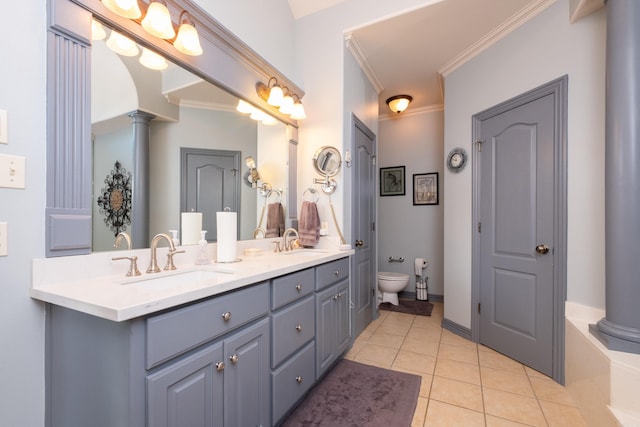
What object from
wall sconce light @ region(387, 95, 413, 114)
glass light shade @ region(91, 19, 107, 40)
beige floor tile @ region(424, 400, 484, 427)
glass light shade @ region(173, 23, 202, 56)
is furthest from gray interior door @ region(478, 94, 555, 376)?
glass light shade @ region(91, 19, 107, 40)

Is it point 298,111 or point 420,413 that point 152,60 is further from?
point 420,413

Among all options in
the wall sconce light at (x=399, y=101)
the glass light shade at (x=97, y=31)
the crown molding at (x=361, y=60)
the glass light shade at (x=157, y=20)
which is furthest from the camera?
the wall sconce light at (x=399, y=101)

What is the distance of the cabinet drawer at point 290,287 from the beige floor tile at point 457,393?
107cm

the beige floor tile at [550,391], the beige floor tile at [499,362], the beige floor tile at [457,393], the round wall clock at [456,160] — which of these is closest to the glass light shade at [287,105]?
the round wall clock at [456,160]

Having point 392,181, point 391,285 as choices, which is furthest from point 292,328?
point 392,181

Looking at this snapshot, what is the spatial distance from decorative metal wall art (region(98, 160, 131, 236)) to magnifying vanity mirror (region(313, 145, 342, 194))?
1459mm

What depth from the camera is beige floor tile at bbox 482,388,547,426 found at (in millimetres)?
1574

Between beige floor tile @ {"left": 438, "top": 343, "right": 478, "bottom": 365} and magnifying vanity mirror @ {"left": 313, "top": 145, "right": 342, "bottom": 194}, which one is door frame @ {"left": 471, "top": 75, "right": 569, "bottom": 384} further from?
magnifying vanity mirror @ {"left": 313, "top": 145, "right": 342, "bottom": 194}

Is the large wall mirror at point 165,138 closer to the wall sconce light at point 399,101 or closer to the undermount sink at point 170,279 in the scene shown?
the undermount sink at point 170,279

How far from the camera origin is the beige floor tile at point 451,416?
1.54 metres

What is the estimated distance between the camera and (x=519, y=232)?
2232mm

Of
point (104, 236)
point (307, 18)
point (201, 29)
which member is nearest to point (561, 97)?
point (307, 18)

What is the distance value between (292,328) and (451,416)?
1042 mm

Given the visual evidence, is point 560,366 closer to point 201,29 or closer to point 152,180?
Answer: point 152,180
